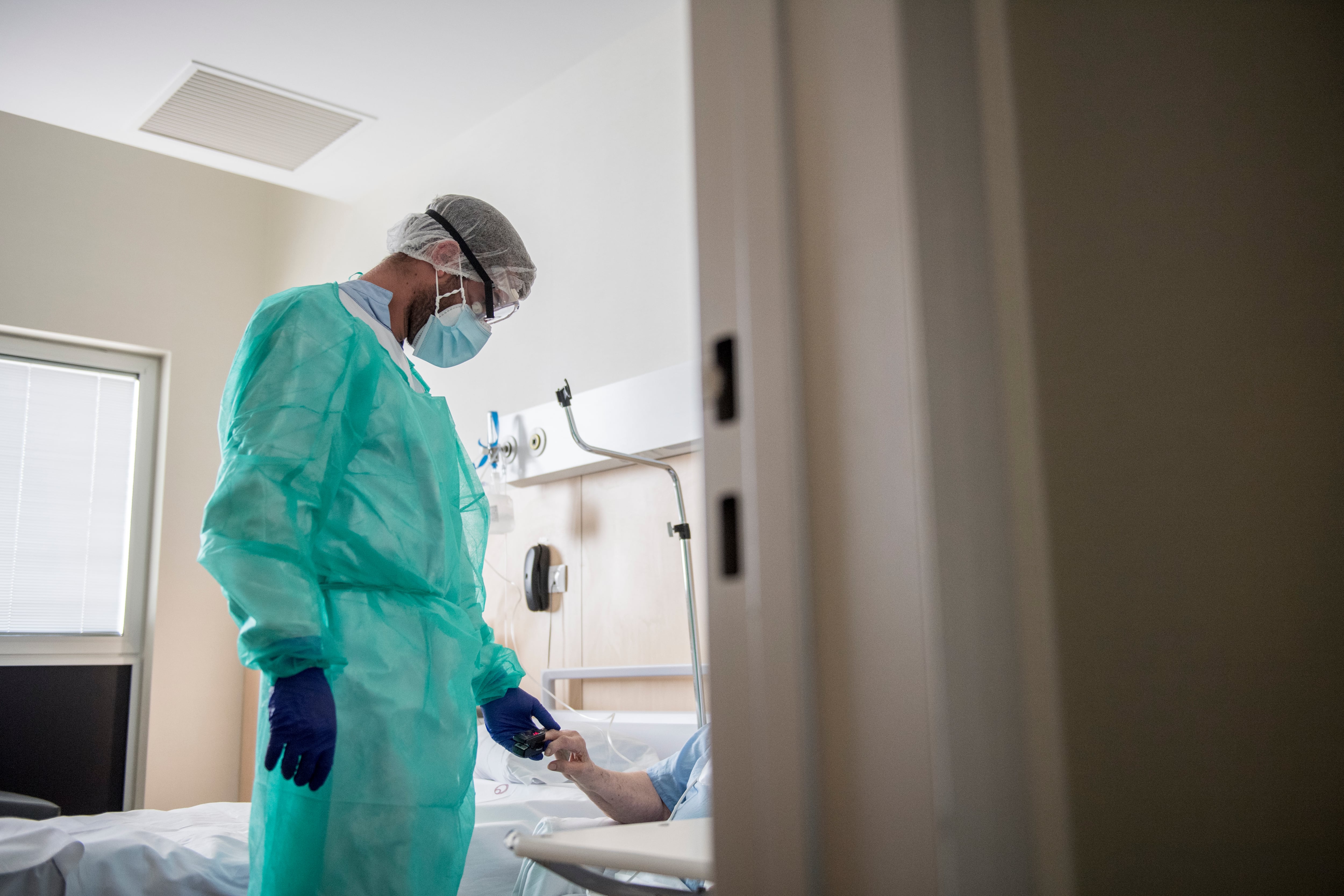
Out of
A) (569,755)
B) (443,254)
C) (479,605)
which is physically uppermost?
(443,254)

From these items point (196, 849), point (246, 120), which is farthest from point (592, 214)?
point (196, 849)

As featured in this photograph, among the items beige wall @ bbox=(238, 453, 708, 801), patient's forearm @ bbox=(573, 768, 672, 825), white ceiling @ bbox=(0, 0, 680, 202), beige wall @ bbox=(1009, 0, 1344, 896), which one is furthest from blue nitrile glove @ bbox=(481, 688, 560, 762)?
white ceiling @ bbox=(0, 0, 680, 202)

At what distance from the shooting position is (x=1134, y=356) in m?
0.55

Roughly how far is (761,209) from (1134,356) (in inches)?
9.1

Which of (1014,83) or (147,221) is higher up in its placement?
(147,221)

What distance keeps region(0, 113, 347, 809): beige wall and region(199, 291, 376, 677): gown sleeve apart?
306cm

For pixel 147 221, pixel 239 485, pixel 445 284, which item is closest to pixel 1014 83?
pixel 239 485

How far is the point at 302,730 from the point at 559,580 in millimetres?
1599

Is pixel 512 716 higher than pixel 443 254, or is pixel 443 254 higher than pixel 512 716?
pixel 443 254

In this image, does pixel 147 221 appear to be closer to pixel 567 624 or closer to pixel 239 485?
pixel 567 624

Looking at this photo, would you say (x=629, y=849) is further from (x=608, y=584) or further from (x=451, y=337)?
(x=608, y=584)

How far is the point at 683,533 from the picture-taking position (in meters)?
2.21

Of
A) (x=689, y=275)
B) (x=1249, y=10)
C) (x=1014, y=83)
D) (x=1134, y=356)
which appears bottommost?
(x=1134, y=356)

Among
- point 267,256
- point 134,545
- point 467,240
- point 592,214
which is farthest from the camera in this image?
point 267,256
